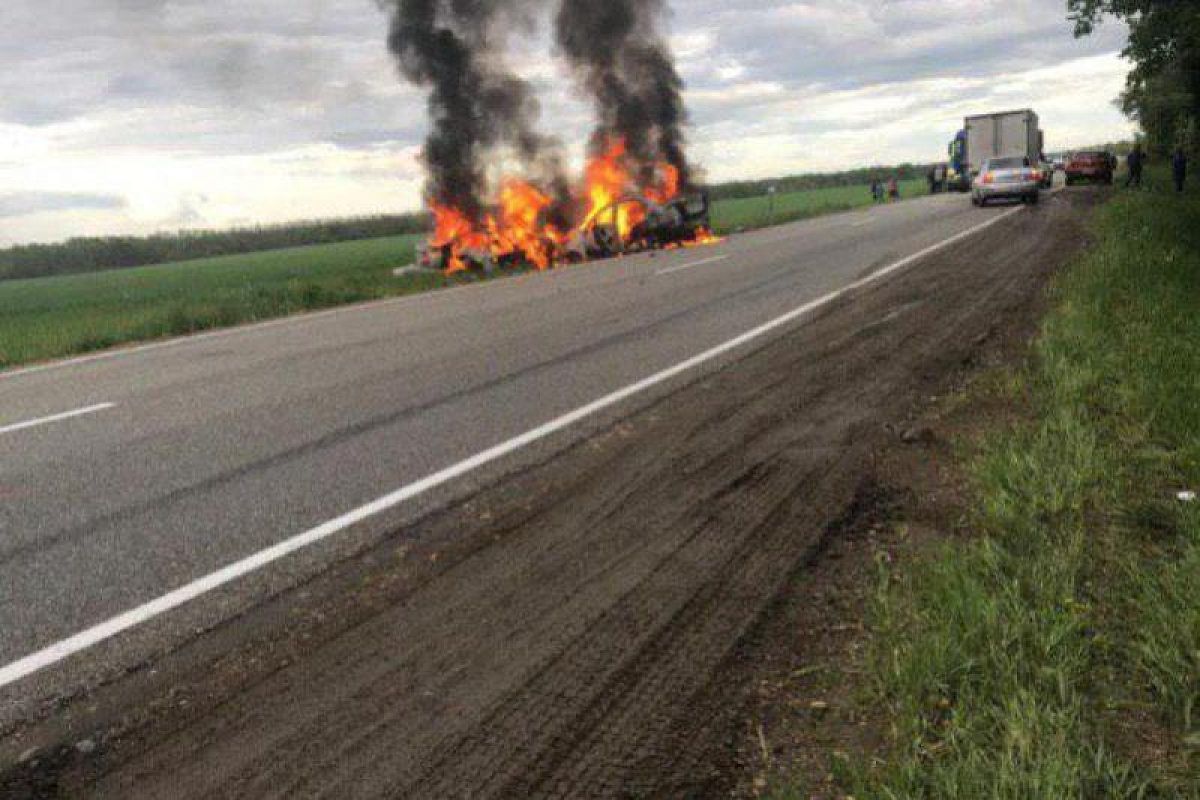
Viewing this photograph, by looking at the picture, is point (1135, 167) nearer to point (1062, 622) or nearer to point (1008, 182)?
point (1008, 182)

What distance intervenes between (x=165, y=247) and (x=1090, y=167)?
307ft

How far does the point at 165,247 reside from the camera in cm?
10219

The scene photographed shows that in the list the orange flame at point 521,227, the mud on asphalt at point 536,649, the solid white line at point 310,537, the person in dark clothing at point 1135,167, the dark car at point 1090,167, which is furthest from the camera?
the dark car at point 1090,167

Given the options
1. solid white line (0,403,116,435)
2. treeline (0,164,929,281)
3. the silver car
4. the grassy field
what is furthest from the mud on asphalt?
treeline (0,164,929,281)

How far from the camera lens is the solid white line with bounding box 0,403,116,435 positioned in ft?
23.2

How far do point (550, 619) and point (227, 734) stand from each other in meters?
1.14

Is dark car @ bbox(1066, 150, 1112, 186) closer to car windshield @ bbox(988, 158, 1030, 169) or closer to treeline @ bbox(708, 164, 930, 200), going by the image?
car windshield @ bbox(988, 158, 1030, 169)

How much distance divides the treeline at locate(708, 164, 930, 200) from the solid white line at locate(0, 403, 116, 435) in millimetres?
112867

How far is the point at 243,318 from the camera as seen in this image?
15.8 metres

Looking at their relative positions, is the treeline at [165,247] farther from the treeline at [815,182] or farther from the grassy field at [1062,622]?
the grassy field at [1062,622]

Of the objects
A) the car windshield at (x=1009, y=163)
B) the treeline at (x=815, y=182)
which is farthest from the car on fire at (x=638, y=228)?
the treeline at (x=815, y=182)

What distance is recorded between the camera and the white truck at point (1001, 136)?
4036 cm

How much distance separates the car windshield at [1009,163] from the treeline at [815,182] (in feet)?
286

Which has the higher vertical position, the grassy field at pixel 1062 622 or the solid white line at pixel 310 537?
the solid white line at pixel 310 537
